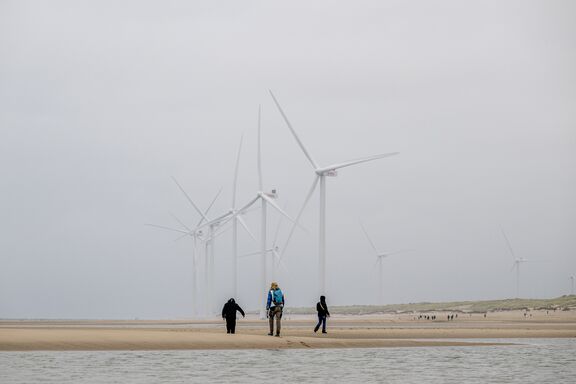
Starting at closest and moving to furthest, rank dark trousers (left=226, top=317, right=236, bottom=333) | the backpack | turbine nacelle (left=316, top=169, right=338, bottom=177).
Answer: the backpack, dark trousers (left=226, top=317, right=236, bottom=333), turbine nacelle (left=316, top=169, right=338, bottom=177)

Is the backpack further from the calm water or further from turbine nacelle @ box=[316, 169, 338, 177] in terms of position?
turbine nacelle @ box=[316, 169, 338, 177]

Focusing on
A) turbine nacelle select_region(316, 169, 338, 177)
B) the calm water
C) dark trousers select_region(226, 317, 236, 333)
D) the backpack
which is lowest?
the calm water

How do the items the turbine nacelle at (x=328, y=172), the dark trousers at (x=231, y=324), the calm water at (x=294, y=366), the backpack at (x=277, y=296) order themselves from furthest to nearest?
the turbine nacelle at (x=328, y=172) < the dark trousers at (x=231, y=324) < the backpack at (x=277, y=296) < the calm water at (x=294, y=366)

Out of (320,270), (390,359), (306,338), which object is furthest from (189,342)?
(320,270)

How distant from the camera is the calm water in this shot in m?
33.9

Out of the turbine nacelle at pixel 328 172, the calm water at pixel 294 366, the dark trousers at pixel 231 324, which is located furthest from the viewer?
the turbine nacelle at pixel 328 172

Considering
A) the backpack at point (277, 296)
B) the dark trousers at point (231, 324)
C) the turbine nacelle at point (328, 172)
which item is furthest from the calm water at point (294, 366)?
the turbine nacelle at point (328, 172)

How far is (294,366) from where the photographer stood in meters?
39.0

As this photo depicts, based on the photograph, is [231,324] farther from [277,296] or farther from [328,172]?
[328,172]

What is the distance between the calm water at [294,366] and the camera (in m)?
33.9

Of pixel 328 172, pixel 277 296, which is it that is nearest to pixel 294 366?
pixel 277 296

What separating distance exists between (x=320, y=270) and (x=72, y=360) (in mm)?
40588

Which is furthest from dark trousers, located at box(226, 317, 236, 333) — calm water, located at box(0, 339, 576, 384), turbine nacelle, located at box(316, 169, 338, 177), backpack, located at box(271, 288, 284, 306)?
turbine nacelle, located at box(316, 169, 338, 177)

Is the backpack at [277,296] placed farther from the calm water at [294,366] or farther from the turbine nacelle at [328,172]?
the turbine nacelle at [328,172]
